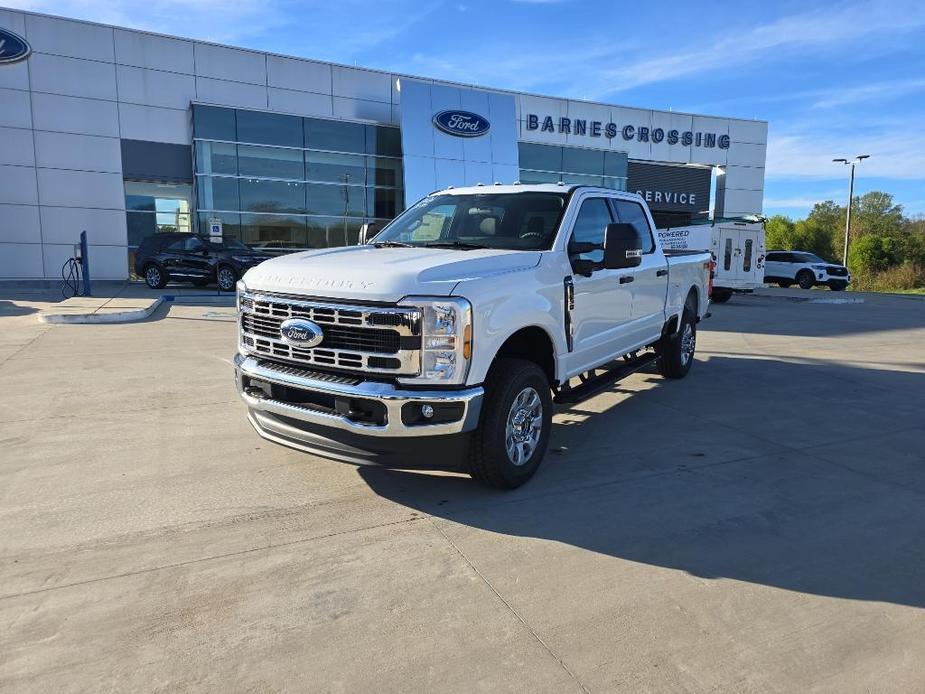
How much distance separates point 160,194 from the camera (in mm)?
23688

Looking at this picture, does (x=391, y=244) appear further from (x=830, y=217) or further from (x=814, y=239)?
(x=830, y=217)

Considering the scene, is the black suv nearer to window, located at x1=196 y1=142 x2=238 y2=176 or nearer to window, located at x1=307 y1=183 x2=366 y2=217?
window, located at x1=196 y1=142 x2=238 y2=176

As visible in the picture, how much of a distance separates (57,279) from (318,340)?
73.5 feet

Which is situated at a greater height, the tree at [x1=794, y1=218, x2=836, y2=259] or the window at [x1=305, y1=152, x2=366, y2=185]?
the window at [x1=305, y1=152, x2=366, y2=185]

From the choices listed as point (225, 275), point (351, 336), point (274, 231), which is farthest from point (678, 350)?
point (274, 231)

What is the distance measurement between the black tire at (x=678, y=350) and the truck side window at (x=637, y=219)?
1.39 m

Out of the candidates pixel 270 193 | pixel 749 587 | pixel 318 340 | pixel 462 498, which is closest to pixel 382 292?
pixel 318 340

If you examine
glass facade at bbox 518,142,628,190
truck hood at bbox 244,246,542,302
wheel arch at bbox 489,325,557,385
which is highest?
glass facade at bbox 518,142,628,190

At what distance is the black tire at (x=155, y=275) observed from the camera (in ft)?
66.4

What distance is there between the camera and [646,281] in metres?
6.59

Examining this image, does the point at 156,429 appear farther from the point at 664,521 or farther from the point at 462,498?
the point at 664,521

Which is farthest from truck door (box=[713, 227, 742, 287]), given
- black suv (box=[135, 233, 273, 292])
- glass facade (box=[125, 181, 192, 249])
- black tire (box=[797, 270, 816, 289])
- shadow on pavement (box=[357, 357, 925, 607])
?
glass facade (box=[125, 181, 192, 249])

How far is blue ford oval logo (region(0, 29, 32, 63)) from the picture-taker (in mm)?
20938

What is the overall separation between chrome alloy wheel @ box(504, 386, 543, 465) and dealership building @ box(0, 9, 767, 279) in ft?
68.7
